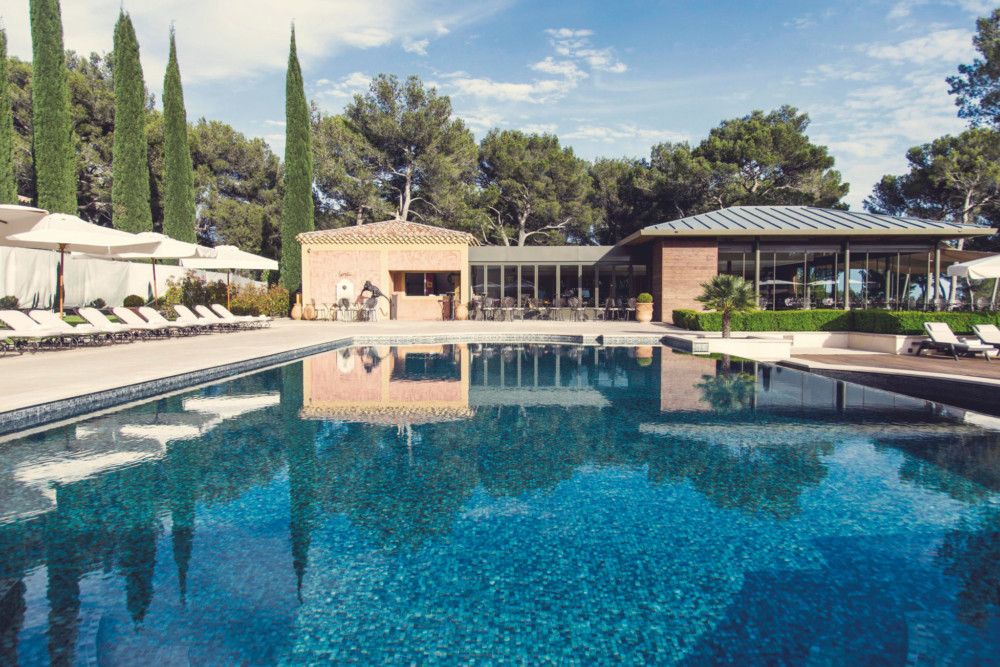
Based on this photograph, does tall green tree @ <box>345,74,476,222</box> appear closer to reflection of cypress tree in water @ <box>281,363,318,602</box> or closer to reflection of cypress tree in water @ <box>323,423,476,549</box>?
reflection of cypress tree in water @ <box>281,363,318,602</box>

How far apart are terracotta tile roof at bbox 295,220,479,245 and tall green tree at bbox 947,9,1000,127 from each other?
25.1 m

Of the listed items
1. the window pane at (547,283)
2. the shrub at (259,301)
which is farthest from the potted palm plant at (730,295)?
the shrub at (259,301)

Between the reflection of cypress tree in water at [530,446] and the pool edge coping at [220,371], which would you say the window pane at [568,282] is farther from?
the reflection of cypress tree in water at [530,446]

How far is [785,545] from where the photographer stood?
3221mm

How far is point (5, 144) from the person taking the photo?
1739 cm

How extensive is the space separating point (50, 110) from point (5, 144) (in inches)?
104

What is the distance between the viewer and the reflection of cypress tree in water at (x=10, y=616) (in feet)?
7.13

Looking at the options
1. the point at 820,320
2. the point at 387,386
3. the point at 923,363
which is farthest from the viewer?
the point at 820,320

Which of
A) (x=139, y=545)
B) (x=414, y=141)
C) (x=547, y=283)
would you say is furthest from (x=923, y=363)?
(x=414, y=141)

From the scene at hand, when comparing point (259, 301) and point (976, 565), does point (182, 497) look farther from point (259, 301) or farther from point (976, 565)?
point (259, 301)

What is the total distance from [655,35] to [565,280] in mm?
9069

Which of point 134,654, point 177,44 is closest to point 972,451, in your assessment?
point 134,654

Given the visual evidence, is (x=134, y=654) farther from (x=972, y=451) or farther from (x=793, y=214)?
(x=793, y=214)

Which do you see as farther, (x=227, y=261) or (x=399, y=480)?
(x=227, y=261)
